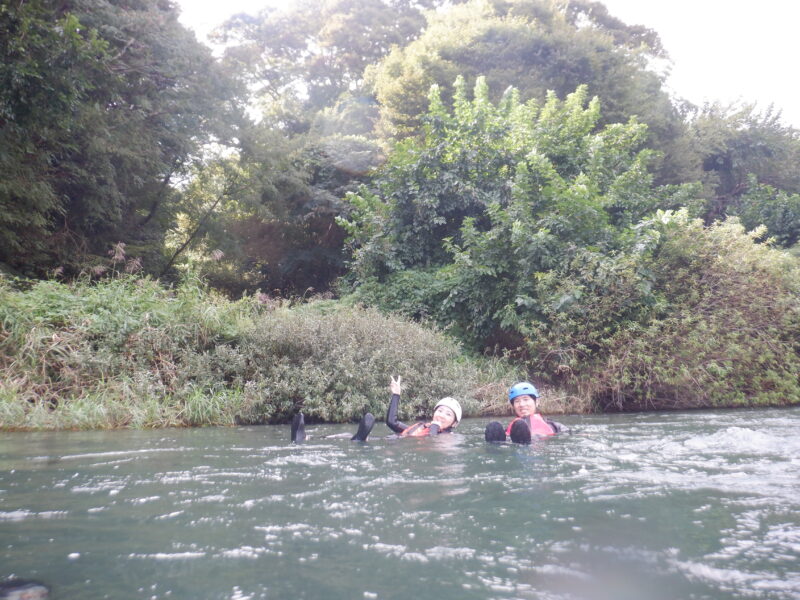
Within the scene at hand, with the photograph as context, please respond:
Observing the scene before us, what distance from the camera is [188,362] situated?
960cm

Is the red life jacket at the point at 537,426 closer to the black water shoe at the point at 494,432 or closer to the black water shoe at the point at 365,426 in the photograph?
the black water shoe at the point at 494,432

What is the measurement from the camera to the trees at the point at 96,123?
8.41 metres

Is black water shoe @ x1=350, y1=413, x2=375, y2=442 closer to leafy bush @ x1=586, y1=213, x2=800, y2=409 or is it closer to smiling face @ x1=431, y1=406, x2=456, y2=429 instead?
smiling face @ x1=431, y1=406, x2=456, y2=429

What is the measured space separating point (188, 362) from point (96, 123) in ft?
19.8

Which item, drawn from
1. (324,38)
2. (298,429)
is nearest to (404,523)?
(298,429)

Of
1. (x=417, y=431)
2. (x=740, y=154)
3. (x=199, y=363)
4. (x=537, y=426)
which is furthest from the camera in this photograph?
(x=740, y=154)

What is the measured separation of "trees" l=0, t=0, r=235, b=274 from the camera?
27.6ft

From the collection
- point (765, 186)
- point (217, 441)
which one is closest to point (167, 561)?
point (217, 441)

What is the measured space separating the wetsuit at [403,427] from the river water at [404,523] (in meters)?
1.38

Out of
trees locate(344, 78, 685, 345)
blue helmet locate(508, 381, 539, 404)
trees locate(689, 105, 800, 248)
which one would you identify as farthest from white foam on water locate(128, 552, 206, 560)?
trees locate(689, 105, 800, 248)

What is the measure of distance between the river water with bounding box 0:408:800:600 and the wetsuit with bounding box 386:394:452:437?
1.38 m

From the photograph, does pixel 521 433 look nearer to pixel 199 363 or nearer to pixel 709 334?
pixel 199 363

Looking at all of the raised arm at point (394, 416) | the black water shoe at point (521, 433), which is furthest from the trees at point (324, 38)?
the black water shoe at point (521, 433)

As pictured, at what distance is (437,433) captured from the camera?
7.58 meters
